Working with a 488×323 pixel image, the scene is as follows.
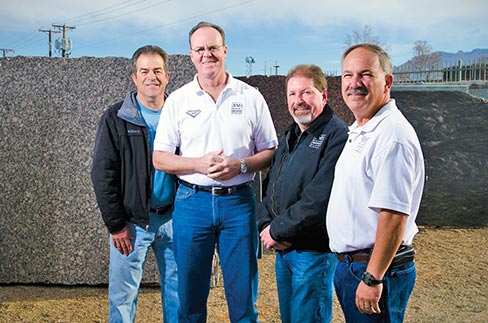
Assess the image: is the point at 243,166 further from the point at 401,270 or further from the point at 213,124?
the point at 401,270

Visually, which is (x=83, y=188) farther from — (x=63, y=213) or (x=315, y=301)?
(x=315, y=301)

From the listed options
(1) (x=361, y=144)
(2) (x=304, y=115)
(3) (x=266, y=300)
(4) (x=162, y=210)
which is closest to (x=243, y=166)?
(2) (x=304, y=115)

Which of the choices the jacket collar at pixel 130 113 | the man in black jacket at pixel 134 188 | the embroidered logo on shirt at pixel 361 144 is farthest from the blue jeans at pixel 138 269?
the embroidered logo on shirt at pixel 361 144

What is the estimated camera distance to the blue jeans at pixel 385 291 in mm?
2213

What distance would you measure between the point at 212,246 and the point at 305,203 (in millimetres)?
743

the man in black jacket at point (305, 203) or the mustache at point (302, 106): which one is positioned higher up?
the mustache at point (302, 106)

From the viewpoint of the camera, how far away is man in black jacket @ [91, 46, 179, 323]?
3.34 meters

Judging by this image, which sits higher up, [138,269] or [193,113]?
[193,113]

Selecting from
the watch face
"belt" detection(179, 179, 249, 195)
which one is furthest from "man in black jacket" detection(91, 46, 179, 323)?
the watch face

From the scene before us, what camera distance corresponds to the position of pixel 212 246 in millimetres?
3166

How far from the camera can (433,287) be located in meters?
5.14

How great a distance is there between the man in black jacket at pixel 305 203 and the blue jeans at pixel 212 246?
8.5 inches

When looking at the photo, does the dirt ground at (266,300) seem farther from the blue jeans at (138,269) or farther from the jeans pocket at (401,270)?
the jeans pocket at (401,270)

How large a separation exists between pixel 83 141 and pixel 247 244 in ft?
7.92
